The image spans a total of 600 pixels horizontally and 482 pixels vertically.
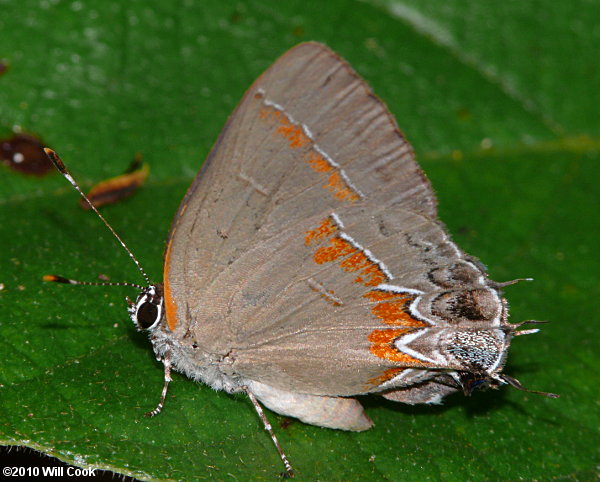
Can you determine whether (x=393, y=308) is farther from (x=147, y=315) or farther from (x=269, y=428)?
(x=147, y=315)

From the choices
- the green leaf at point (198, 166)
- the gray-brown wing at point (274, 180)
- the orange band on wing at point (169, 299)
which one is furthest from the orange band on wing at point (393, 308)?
the orange band on wing at point (169, 299)

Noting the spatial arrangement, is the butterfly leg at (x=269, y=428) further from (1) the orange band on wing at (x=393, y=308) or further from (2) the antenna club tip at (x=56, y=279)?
(2) the antenna club tip at (x=56, y=279)

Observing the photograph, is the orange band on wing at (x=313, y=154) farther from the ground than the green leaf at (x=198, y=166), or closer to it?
farther from the ground

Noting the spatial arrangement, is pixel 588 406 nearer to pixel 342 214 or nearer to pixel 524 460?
pixel 524 460

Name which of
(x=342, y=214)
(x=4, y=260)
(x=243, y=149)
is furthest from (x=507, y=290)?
(x=4, y=260)

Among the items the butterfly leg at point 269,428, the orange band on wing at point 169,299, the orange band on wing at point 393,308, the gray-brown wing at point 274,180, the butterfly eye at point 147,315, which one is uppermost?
the gray-brown wing at point 274,180
